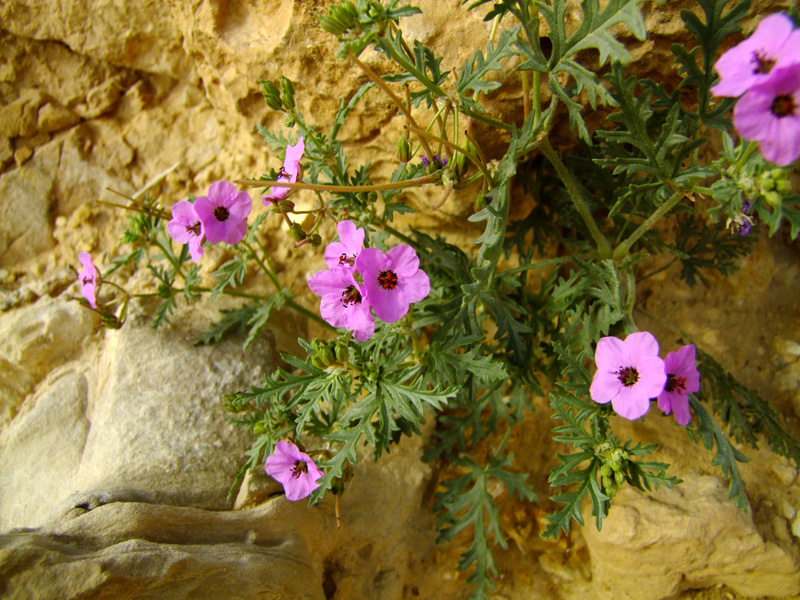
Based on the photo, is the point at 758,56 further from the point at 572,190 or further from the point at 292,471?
the point at 292,471

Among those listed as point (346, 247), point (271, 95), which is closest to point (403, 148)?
point (346, 247)

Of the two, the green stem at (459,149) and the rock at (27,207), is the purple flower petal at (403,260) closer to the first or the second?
the green stem at (459,149)

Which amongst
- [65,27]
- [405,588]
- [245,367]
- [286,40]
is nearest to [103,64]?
[65,27]

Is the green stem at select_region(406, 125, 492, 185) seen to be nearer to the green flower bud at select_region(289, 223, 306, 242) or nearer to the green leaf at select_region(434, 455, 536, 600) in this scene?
the green flower bud at select_region(289, 223, 306, 242)

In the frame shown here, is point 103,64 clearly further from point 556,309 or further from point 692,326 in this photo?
point 692,326

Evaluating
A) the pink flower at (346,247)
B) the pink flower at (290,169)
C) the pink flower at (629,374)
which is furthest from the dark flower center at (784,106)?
the pink flower at (290,169)

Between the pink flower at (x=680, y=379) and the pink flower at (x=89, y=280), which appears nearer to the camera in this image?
the pink flower at (x=680, y=379)

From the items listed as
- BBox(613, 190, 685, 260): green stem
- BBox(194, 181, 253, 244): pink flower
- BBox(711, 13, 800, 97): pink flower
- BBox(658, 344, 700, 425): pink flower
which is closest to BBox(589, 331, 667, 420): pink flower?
BBox(658, 344, 700, 425): pink flower
